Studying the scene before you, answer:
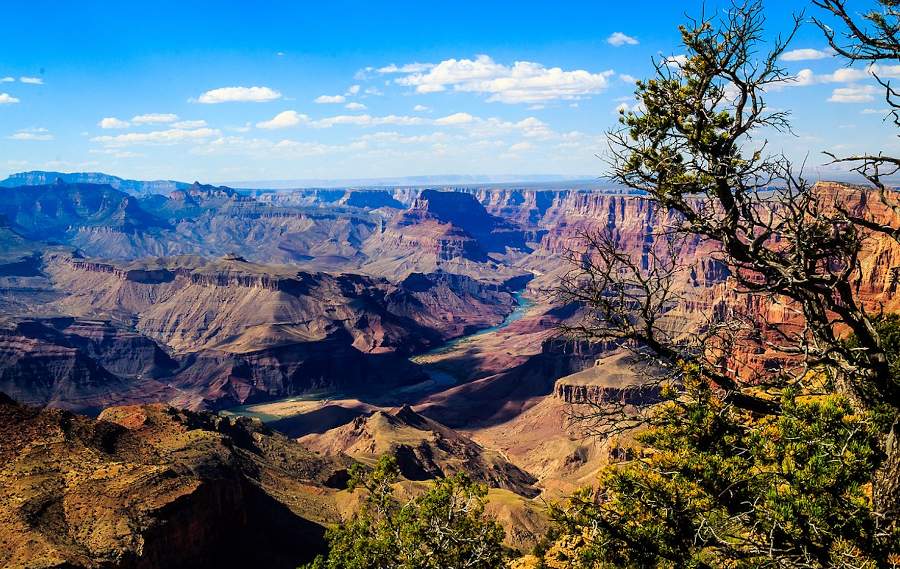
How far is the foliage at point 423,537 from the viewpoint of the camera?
25.5m

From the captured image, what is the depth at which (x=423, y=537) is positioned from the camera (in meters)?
26.1

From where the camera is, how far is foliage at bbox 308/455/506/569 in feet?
83.6

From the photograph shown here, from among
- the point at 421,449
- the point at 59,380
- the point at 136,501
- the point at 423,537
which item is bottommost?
the point at 59,380

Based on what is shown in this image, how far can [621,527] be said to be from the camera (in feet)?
74.7

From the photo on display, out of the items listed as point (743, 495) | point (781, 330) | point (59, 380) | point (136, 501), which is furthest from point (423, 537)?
point (59, 380)

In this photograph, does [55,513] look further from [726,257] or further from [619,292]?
[726,257]

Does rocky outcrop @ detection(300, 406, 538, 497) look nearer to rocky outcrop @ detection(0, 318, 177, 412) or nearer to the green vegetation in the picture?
rocky outcrop @ detection(0, 318, 177, 412)

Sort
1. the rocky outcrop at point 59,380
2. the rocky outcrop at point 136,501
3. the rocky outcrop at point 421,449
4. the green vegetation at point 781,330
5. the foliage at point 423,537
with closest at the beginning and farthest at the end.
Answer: the green vegetation at point 781,330 → the foliage at point 423,537 → the rocky outcrop at point 136,501 → the rocky outcrop at point 421,449 → the rocky outcrop at point 59,380

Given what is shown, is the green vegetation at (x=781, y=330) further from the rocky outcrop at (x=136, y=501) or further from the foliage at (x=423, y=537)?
the rocky outcrop at (x=136, y=501)

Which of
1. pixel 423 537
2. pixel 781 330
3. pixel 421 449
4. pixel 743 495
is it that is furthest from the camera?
pixel 421 449

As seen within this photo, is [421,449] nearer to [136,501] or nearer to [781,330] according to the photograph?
[136,501]

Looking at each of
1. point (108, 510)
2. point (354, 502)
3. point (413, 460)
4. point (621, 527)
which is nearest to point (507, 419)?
point (413, 460)

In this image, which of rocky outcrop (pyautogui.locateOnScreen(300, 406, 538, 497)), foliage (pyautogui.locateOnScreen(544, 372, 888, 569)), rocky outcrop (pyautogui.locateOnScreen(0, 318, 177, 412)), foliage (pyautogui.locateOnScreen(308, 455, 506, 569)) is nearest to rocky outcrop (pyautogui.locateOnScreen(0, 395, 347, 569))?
foliage (pyautogui.locateOnScreen(308, 455, 506, 569))

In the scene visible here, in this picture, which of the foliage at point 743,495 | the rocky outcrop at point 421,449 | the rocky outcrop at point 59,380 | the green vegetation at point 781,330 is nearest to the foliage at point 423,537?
the foliage at point 743,495
